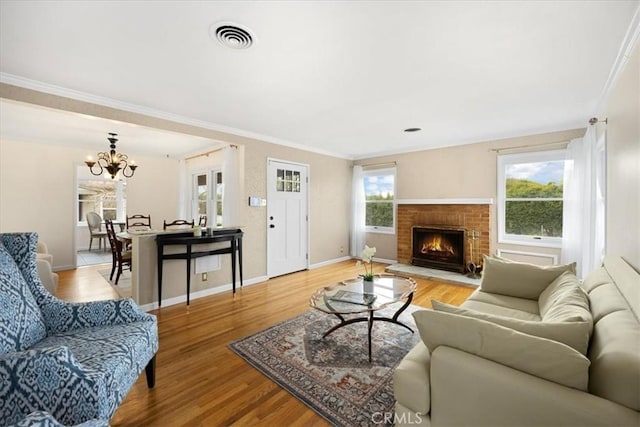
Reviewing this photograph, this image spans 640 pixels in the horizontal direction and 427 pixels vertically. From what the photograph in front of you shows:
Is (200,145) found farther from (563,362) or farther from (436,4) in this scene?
(563,362)

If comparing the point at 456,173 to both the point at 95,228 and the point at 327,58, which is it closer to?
the point at 327,58

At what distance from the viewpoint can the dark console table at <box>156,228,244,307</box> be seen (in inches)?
131

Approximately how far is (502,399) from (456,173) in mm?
4498

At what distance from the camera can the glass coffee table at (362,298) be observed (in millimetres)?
2279

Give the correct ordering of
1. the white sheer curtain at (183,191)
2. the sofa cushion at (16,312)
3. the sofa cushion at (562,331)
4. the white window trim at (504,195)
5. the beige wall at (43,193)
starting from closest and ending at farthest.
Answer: the sofa cushion at (562,331), the sofa cushion at (16,312), the white window trim at (504,195), the beige wall at (43,193), the white sheer curtain at (183,191)

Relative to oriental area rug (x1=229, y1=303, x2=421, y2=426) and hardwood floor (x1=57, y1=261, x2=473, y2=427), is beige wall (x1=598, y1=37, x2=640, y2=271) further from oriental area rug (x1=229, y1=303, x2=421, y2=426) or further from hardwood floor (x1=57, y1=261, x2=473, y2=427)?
hardwood floor (x1=57, y1=261, x2=473, y2=427)

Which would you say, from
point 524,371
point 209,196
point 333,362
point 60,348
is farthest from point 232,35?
point 209,196

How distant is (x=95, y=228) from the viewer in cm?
728

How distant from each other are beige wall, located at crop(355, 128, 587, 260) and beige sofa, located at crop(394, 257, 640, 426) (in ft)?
11.2

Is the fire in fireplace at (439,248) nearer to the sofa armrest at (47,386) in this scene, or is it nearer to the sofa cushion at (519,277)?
the sofa cushion at (519,277)

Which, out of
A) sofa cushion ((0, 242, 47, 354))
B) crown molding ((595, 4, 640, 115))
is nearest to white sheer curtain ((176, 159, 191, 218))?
sofa cushion ((0, 242, 47, 354))

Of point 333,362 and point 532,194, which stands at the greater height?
point 532,194

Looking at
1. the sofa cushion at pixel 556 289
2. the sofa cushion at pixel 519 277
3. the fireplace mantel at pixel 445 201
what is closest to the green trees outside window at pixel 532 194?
the fireplace mantel at pixel 445 201

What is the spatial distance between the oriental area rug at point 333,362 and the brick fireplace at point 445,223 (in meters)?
2.36
